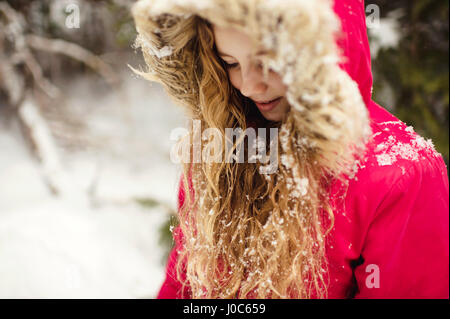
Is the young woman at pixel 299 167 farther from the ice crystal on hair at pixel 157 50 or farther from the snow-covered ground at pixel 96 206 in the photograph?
the snow-covered ground at pixel 96 206

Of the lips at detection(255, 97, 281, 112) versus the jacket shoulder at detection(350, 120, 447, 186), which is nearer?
the jacket shoulder at detection(350, 120, 447, 186)

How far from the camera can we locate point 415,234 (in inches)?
39.1

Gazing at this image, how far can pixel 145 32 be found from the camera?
1.15 meters

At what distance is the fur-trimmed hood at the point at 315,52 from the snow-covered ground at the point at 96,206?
0.99 metres

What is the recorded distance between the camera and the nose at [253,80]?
104 centimetres

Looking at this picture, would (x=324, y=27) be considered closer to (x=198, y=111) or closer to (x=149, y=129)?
(x=198, y=111)

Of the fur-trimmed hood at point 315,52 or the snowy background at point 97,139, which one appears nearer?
the fur-trimmed hood at point 315,52

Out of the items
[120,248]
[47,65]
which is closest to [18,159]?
[47,65]

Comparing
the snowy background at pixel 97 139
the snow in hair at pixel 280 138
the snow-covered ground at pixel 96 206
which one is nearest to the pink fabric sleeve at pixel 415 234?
the snow in hair at pixel 280 138

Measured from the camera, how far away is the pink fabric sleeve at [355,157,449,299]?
3.22ft

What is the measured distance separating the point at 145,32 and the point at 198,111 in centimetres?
33

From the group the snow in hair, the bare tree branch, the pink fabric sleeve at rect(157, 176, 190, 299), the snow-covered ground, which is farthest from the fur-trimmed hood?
→ the bare tree branch

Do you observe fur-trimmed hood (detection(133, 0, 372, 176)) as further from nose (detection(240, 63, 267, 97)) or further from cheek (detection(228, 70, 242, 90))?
cheek (detection(228, 70, 242, 90))

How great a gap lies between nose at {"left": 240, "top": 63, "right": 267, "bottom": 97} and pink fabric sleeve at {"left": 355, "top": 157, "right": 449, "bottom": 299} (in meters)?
0.45
